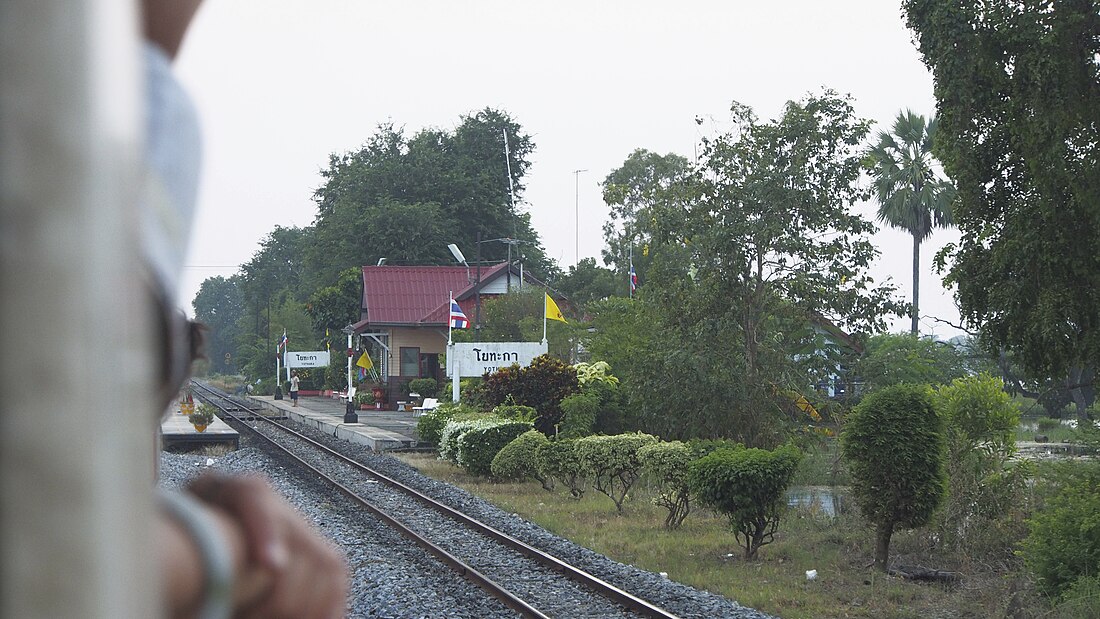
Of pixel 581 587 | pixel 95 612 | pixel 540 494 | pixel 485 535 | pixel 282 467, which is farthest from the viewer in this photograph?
pixel 282 467

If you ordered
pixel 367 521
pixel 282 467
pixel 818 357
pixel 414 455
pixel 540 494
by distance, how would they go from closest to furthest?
pixel 367 521 < pixel 540 494 < pixel 818 357 < pixel 282 467 < pixel 414 455

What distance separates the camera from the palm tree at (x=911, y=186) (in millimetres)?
43125

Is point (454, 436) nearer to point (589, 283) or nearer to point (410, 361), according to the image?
point (410, 361)

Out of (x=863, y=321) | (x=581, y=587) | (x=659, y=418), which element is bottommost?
(x=581, y=587)

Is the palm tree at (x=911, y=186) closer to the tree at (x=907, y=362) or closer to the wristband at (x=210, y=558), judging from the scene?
the tree at (x=907, y=362)

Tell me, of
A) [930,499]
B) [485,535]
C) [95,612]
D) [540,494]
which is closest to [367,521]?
[485,535]

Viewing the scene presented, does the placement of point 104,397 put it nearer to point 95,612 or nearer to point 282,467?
point 95,612

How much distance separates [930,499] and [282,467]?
584 inches

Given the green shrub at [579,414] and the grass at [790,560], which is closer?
the grass at [790,560]

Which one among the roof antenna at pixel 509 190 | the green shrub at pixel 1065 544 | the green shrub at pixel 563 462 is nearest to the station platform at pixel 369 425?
the green shrub at pixel 563 462

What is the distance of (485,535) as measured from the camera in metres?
15.1

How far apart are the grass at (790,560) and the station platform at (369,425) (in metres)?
10.8

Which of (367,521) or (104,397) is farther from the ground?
(104,397)

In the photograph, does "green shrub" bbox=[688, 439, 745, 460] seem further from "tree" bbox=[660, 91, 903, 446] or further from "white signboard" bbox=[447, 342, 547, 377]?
"white signboard" bbox=[447, 342, 547, 377]
